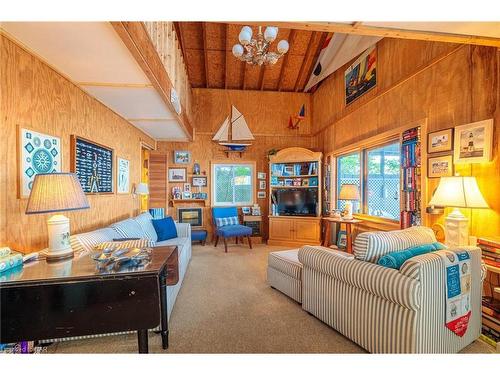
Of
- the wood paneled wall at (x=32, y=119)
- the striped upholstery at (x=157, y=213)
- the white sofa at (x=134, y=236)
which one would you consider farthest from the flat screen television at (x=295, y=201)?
the wood paneled wall at (x=32, y=119)

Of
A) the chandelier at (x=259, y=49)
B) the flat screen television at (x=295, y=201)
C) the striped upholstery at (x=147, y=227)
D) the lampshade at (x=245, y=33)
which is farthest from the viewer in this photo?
the flat screen television at (x=295, y=201)

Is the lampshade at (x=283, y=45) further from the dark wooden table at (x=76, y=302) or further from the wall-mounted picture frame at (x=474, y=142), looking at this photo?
the dark wooden table at (x=76, y=302)

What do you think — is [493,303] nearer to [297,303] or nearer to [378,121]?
[297,303]

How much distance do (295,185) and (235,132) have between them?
1.92 meters

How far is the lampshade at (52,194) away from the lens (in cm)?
133

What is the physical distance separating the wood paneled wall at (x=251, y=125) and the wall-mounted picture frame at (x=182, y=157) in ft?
0.35

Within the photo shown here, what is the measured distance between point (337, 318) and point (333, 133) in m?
3.82

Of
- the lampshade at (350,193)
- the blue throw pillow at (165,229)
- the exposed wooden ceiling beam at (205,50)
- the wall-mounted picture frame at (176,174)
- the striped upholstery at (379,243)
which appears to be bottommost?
the blue throw pillow at (165,229)

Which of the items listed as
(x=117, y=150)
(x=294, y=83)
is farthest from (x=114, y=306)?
(x=294, y=83)

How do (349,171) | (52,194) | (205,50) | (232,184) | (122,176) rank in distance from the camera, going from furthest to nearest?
(232,184), (205,50), (349,171), (122,176), (52,194)

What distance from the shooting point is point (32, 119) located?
1.70m

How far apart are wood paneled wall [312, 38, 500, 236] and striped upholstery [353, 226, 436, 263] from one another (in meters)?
0.92

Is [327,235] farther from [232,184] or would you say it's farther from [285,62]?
[285,62]

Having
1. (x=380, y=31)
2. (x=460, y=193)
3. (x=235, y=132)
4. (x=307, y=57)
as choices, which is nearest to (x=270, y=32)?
(x=380, y=31)
